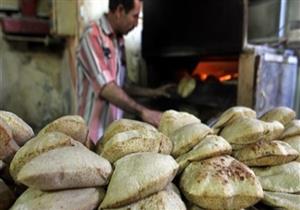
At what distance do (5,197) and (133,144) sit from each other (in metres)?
0.19

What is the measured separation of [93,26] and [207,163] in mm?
1307

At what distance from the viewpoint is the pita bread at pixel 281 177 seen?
516mm

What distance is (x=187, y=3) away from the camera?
69.1 inches

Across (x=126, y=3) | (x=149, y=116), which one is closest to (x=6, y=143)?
(x=149, y=116)

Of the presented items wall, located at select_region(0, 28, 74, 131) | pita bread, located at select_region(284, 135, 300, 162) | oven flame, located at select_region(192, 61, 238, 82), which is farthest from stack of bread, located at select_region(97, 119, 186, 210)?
wall, located at select_region(0, 28, 74, 131)

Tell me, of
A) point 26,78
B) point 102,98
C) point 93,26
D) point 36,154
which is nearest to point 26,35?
point 26,78

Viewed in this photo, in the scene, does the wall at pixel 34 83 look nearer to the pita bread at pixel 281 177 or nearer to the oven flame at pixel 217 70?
the oven flame at pixel 217 70

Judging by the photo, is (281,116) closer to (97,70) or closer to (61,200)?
(61,200)

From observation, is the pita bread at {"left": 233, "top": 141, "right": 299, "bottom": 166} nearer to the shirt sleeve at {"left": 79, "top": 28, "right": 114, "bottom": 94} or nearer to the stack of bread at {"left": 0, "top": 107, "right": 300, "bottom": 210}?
the stack of bread at {"left": 0, "top": 107, "right": 300, "bottom": 210}

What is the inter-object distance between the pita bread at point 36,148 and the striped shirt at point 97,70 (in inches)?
40.9

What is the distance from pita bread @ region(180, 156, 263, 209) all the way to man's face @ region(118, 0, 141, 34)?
131 centimetres

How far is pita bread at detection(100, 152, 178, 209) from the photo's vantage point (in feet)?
1.37

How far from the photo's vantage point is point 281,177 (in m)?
0.53

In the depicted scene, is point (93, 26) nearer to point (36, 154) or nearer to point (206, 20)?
point (206, 20)
